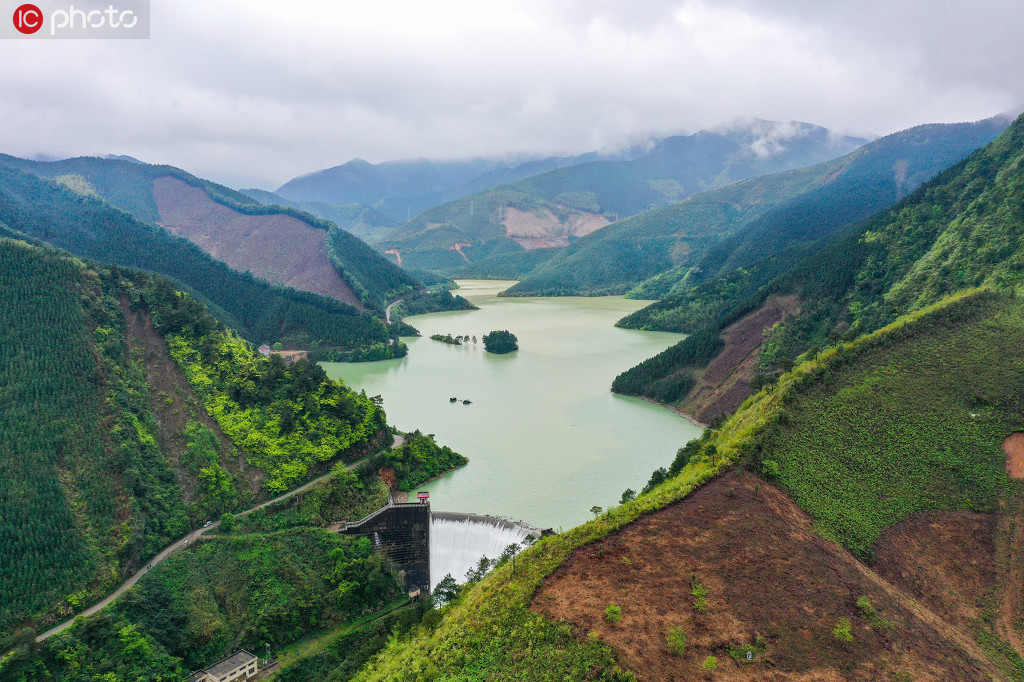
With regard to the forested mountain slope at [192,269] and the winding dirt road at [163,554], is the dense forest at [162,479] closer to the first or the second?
the winding dirt road at [163,554]

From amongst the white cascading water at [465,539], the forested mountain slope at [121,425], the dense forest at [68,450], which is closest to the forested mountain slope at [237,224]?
the forested mountain slope at [121,425]

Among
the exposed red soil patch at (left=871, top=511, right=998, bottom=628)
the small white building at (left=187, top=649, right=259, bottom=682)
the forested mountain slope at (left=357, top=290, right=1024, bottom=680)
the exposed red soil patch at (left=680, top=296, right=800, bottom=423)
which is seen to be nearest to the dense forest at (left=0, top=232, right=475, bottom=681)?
the small white building at (left=187, top=649, right=259, bottom=682)

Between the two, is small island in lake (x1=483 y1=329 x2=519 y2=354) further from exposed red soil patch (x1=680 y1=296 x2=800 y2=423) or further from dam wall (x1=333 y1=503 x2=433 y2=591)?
dam wall (x1=333 y1=503 x2=433 y2=591)

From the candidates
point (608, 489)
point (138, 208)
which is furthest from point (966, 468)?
point (138, 208)

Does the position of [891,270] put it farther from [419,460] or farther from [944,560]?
[419,460]

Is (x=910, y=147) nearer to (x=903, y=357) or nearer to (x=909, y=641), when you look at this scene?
(x=903, y=357)
